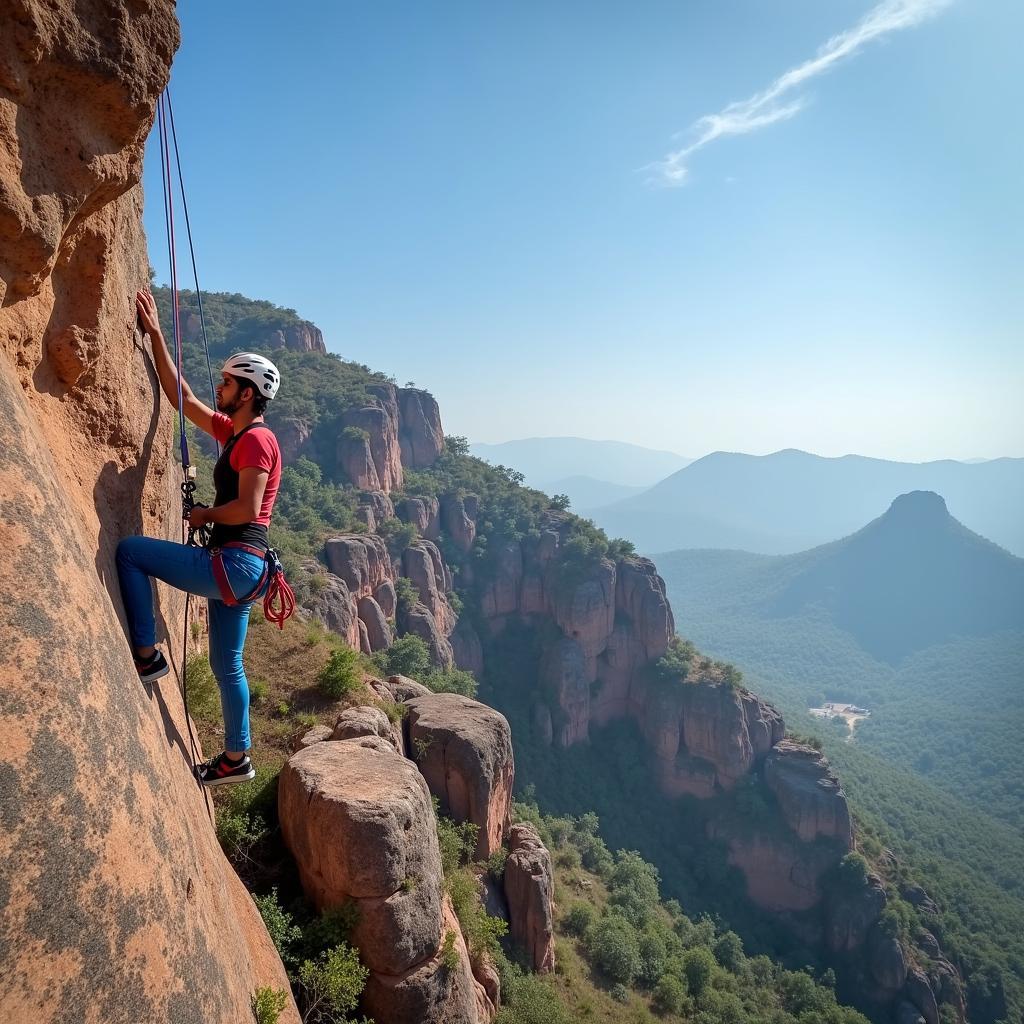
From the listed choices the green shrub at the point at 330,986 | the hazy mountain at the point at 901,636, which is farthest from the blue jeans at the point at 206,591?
the hazy mountain at the point at 901,636

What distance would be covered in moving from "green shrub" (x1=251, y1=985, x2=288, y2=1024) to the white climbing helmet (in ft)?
16.5

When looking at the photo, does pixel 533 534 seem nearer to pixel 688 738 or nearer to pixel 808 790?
pixel 688 738

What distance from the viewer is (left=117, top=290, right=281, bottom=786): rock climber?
410 cm

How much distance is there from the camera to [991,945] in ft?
118

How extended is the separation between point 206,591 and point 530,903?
46.5ft

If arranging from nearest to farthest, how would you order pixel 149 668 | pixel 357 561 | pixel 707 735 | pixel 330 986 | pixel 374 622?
pixel 149 668 < pixel 330 986 < pixel 374 622 < pixel 357 561 < pixel 707 735

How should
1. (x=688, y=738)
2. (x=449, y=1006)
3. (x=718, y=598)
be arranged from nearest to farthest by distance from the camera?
1. (x=449, y=1006)
2. (x=688, y=738)
3. (x=718, y=598)

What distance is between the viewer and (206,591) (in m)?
4.43

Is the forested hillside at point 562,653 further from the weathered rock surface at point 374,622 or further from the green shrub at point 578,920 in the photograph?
the green shrub at point 578,920

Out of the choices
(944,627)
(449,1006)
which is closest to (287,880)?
(449,1006)

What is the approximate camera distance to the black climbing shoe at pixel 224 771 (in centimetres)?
536

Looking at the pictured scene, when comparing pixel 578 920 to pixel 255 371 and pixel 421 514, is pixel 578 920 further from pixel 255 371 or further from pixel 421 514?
pixel 421 514

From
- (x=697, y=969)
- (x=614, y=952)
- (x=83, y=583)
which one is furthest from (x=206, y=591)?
(x=697, y=969)

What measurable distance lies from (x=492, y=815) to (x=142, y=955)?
44.3 ft
